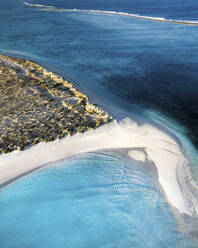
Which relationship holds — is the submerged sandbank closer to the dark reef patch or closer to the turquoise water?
the turquoise water

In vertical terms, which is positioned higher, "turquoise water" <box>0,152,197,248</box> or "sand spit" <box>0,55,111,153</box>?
"sand spit" <box>0,55,111,153</box>

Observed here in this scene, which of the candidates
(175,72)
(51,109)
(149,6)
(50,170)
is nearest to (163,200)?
(50,170)

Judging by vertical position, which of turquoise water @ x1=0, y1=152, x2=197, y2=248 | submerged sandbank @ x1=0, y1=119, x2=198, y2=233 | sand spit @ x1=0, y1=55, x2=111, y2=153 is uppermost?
sand spit @ x1=0, y1=55, x2=111, y2=153

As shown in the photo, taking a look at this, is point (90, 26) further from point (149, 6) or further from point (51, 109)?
point (51, 109)

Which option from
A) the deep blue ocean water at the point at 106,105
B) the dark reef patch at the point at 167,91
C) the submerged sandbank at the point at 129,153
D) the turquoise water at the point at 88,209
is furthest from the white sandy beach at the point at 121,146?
the dark reef patch at the point at 167,91

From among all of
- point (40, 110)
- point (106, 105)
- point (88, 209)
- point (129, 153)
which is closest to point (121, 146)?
point (129, 153)

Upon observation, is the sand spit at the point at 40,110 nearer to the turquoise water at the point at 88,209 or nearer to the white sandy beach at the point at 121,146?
the white sandy beach at the point at 121,146

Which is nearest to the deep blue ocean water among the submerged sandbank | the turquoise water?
the turquoise water

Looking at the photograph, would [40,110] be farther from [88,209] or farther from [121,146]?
[88,209]
